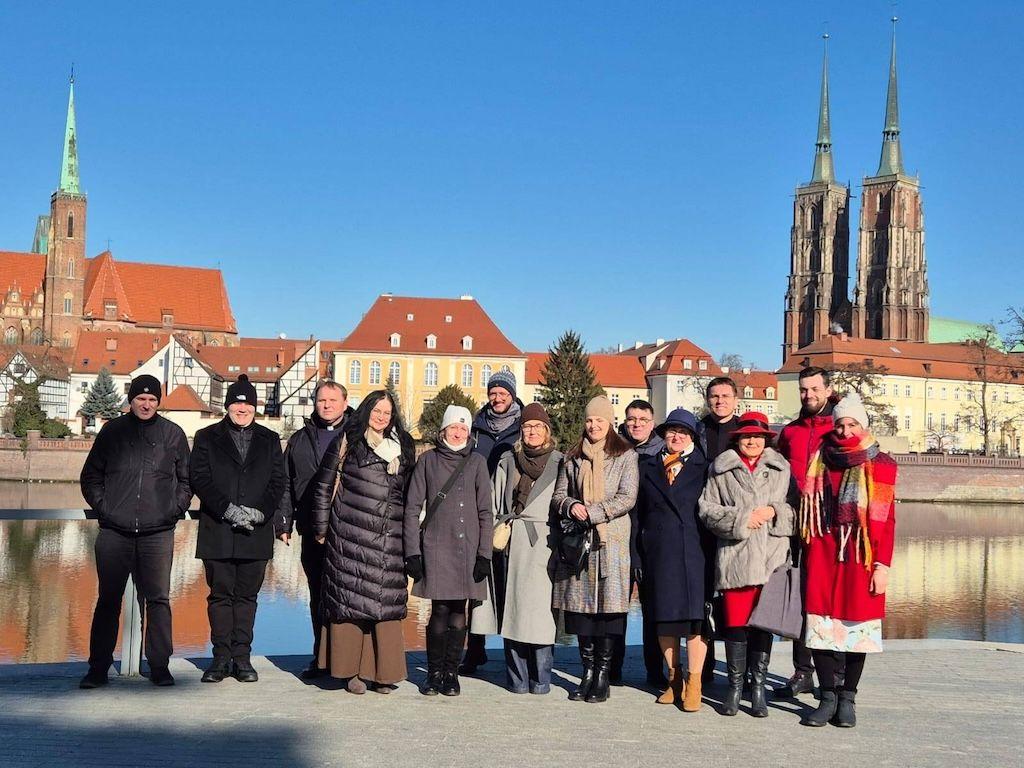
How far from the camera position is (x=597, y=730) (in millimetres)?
6535

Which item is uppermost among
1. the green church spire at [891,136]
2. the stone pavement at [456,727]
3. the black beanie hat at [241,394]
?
the green church spire at [891,136]

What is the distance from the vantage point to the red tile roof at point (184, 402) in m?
68.9

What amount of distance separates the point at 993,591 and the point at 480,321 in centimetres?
5980

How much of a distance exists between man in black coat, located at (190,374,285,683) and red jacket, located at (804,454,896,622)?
11.5ft

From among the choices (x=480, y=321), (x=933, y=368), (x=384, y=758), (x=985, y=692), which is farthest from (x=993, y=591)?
(x=933, y=368)

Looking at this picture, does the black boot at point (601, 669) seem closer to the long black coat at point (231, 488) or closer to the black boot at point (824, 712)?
the black boot at point (824, 712)

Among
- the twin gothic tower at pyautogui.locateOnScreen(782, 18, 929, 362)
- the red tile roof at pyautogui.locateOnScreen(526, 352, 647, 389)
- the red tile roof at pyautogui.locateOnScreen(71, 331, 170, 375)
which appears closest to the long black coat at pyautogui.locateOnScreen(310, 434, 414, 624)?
the red tile roof at pyautogui.locateOnScreen(71, 331, 170, 375)

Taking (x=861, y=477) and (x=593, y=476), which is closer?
(x=861, y=477)

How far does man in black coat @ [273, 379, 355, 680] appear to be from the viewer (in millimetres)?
7805

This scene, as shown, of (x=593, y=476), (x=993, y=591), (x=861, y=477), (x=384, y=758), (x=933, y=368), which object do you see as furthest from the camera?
(x=933, y=368)

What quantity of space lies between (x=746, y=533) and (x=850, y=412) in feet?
3.23

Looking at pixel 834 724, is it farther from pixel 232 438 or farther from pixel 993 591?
pixel 993 591

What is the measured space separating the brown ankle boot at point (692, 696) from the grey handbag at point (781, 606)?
18.8 inches

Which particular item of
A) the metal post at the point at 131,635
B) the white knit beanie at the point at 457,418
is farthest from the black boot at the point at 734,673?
the metal post at the point at 131,635
